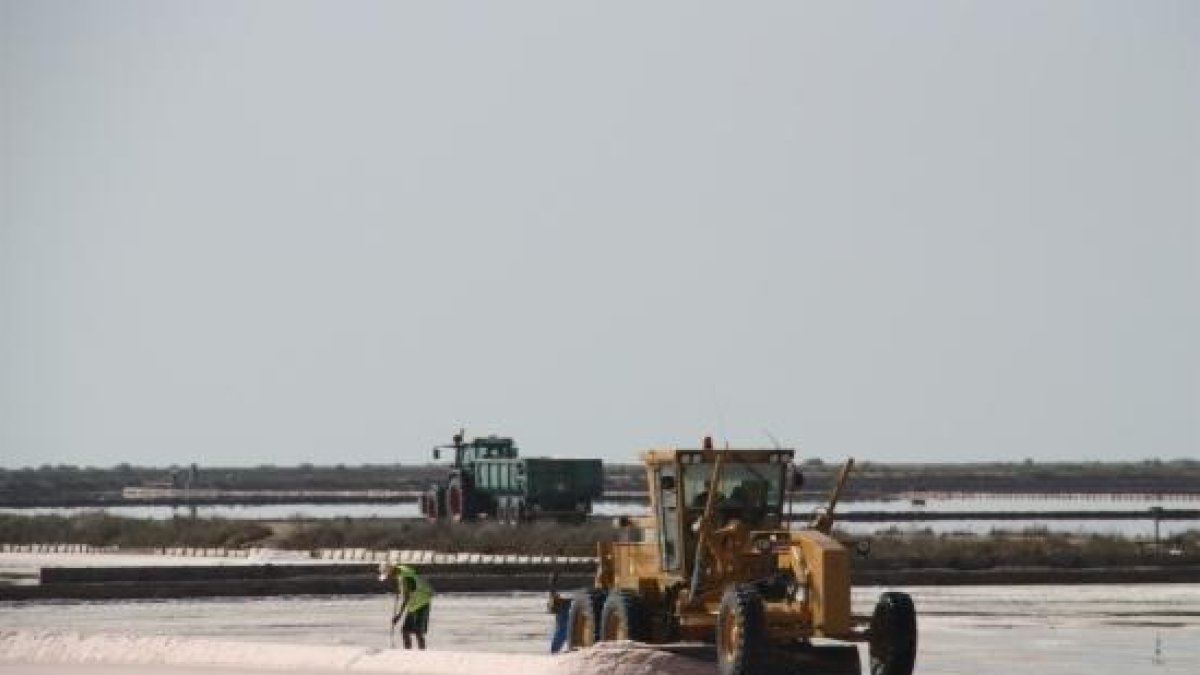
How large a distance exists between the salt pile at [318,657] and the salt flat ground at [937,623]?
929 mm

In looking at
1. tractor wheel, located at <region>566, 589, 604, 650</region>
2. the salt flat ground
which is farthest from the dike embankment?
tractor wheel, located at <region>566, 589, 604, 650</region>

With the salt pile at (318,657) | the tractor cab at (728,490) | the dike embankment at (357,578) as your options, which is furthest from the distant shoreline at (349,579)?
the tractor cab at (728,490)

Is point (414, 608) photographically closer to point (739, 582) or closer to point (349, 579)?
point (739, 582)

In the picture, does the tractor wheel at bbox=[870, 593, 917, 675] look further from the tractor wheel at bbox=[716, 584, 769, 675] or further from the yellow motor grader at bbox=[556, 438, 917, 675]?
the tractor wheel at bbox=[716, 584, 769, 675]

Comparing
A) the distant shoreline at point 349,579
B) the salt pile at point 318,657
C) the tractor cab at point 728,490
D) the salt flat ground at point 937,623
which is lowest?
the salt pile at point 318,657

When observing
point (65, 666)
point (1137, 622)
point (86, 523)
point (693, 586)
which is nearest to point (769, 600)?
point (693, 586)

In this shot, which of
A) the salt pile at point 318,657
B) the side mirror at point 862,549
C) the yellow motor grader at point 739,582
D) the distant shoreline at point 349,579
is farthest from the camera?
the distant shoreline at point 349,579

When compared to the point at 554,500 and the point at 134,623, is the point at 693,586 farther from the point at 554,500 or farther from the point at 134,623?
the point at 554,500

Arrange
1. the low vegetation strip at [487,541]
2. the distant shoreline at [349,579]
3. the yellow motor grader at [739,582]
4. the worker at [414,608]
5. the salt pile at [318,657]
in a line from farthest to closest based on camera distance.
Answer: the low vegetation strip at [487,541] < the distant shoreline at [349,579] < the worker at [414,608] < the salt pile at [318,657] < the yellow motor grader at [739,582]

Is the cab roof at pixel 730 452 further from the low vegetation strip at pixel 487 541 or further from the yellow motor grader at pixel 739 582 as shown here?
the low vegetation strip at pixel 487 541

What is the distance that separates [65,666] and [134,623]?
8900 mm

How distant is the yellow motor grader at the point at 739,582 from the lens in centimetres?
3008

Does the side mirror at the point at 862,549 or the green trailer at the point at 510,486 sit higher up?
the green trailer at the point at 510,486

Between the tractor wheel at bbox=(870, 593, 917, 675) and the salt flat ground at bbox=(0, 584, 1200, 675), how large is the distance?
3.29 meters
